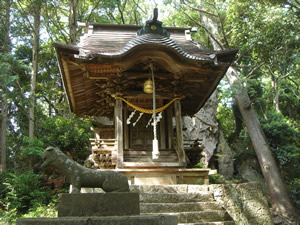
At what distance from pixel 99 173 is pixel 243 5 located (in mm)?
11101

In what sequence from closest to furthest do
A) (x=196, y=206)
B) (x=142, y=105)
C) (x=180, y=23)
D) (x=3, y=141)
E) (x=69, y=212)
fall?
(x=69, y=212)
(x=196, y=206)
(x=142, y=105)
(x=3, y=141)
(x=180, y=23)

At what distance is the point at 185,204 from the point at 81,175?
2.19 meters

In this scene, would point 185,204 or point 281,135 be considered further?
point 281,135

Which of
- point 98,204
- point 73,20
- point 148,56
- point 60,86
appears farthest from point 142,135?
point 60,86

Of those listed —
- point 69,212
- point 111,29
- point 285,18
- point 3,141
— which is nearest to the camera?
point 69,212

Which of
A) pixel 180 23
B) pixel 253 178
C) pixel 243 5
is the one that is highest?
pixel 180 23

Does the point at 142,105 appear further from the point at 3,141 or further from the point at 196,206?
the point at 3,141

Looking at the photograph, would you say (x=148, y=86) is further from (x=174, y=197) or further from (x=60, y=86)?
(x=60, y=86)

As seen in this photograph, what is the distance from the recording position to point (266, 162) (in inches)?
442

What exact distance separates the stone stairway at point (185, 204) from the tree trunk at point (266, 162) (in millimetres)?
6629

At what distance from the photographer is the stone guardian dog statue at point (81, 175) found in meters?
3.59

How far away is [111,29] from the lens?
31.7ft

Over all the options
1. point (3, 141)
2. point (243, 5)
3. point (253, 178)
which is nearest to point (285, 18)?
point (243, 5)

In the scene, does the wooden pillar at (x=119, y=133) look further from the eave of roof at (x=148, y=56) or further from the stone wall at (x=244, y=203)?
the stone wall at (x=244, y=203)
